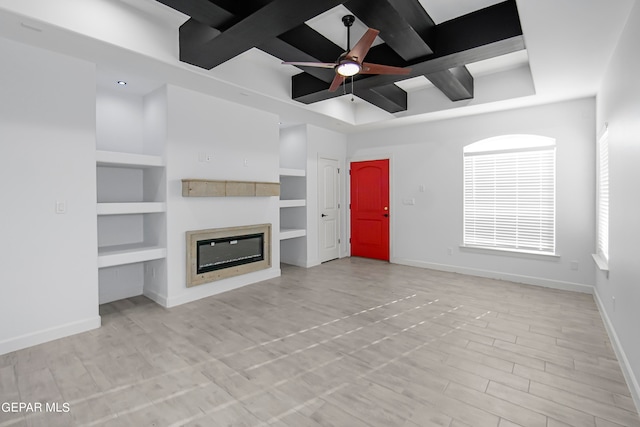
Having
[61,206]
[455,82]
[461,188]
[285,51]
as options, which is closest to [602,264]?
[461,188]

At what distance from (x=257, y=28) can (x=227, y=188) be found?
2.34m

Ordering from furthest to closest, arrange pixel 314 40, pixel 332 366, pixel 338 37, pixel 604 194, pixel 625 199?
pixel 604 194 < pixel 338 37 < pixel 314 40 < pixel 332 366 < pixel 625 199

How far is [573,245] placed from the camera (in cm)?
471

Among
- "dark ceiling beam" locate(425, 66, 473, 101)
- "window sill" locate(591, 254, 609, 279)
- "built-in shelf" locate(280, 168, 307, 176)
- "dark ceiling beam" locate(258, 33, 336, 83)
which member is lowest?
"window sill" locate(591, 254, 609, 279)

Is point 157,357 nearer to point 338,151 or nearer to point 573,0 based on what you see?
point 573,0

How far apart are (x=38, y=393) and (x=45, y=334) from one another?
1016mm

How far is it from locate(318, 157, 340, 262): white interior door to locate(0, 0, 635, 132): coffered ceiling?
2.15 m

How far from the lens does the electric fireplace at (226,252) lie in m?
4.32

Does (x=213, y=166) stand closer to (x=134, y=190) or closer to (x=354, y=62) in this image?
(x=134, y=190)

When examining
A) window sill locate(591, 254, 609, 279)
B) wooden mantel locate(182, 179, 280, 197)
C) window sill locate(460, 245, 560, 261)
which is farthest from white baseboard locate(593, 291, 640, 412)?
wooden mantel locate(182, 179, 280, 197)

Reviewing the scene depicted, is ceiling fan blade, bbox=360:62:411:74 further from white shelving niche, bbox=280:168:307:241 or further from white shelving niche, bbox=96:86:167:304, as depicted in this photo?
white shelving niche, bbox=280:168:307:241

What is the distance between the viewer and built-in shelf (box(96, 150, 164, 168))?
3.53m

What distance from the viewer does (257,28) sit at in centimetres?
271

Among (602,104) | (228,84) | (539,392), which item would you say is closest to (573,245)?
(602,104)
